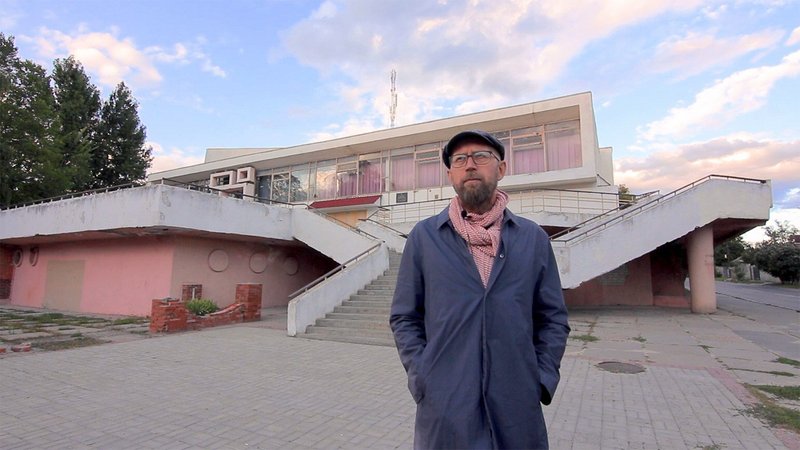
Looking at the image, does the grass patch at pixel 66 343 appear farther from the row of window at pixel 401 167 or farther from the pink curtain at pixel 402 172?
the pink curtain at pixel 402 172

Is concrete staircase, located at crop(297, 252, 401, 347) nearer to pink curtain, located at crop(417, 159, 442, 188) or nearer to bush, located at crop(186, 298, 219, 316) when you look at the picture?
bush, located at crop(186, 298, 219, 316)

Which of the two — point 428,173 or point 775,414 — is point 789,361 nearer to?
point 775,414

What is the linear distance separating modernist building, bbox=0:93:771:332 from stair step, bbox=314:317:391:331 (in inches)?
12.9

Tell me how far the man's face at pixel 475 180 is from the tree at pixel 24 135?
25.9 metres

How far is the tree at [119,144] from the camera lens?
31375 mm

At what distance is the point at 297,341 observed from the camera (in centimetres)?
946

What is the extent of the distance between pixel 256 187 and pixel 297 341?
19342 mm

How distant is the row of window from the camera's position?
18.6 m

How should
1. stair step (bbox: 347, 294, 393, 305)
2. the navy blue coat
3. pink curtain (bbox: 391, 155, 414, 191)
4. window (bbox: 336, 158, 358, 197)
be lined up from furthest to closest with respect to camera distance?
window (bbox: 336, 158, 358, 197), pink curtain (bbox: 391, 155, 414, 191), stair step (bbox: 347, 294, 393, 305), the navy blue coat

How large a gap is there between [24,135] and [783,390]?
29056mm

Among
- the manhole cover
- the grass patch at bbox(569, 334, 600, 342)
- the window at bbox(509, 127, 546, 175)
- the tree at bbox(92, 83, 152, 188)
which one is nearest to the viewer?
the manhole cover

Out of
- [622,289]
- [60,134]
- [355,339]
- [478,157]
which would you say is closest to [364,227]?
[355,339]

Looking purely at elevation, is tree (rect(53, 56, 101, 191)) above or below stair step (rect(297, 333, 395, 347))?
above

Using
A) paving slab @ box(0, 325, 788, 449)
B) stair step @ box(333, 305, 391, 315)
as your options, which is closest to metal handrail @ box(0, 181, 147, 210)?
paving slab @ box(0, 325, 788, 449)
